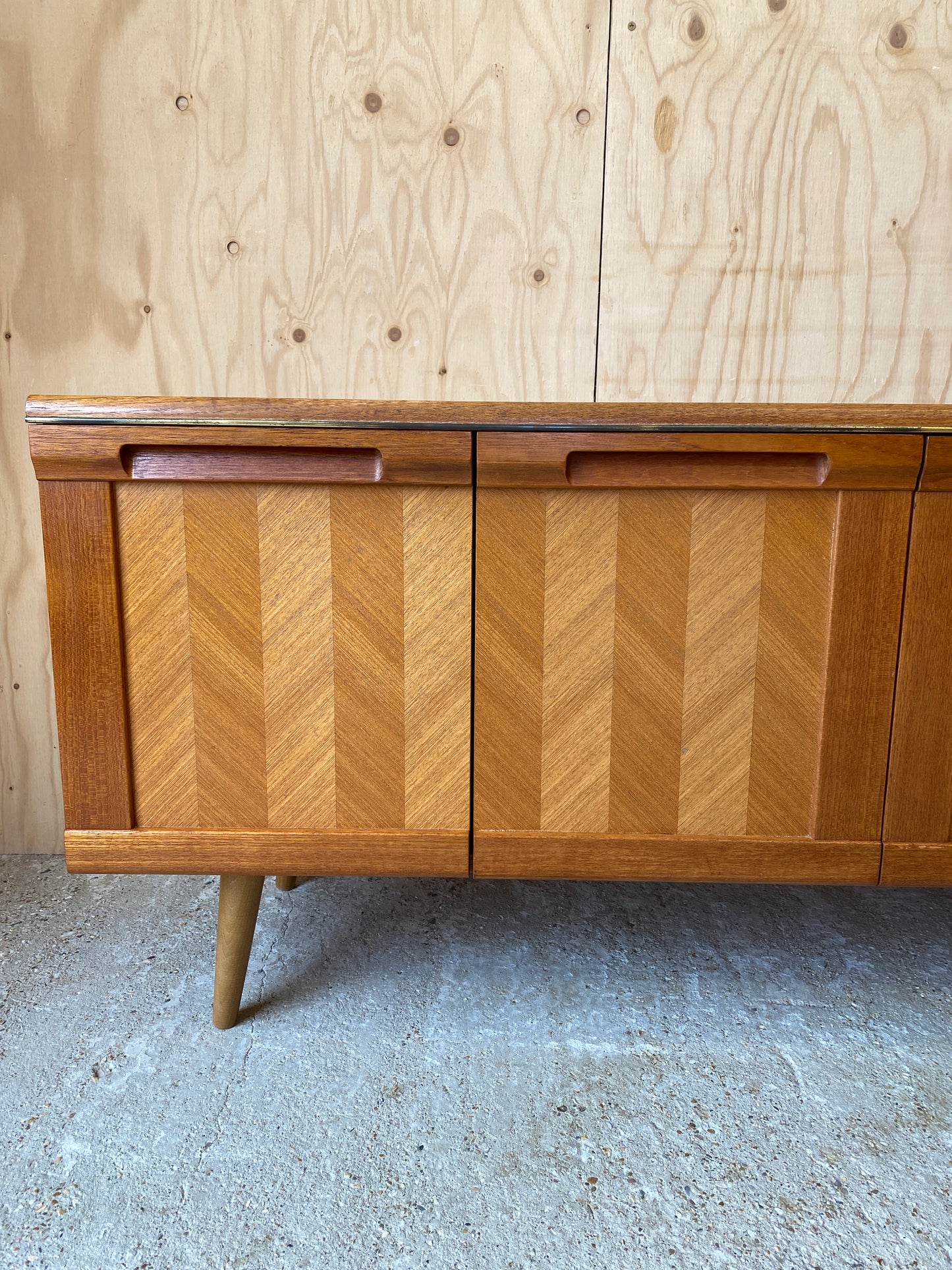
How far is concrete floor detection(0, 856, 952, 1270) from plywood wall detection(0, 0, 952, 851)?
86 cm

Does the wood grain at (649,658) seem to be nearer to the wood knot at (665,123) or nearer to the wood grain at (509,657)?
the wood grain at (509,657)

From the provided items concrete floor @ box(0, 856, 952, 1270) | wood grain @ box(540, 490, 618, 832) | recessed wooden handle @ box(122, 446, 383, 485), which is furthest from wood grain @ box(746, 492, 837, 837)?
recessed wooden handle @ box(122, 446, 383, 485)

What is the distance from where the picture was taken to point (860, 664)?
3.16ft

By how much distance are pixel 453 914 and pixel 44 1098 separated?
2.02 feet

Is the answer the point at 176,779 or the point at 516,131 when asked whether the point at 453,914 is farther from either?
the point at 516,131

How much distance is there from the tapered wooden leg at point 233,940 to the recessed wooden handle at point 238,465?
49 centimetres

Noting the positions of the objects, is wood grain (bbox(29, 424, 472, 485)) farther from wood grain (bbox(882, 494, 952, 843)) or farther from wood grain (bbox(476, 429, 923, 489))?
wood grain (bbox(882, 494, 952, 843))

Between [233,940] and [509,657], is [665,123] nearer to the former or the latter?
[509,657]

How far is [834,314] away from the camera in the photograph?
1.42 metres

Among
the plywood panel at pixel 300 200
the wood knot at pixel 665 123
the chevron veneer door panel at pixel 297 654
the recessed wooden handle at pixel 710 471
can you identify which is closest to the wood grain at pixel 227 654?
the chevron veneer door panel at pixel 297 654

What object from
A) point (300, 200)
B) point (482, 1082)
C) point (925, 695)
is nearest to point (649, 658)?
point (925, 695)

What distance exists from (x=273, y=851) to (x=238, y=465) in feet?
1.47

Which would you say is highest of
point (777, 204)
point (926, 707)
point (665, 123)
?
point (665, 123)

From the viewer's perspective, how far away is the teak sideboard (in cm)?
93
